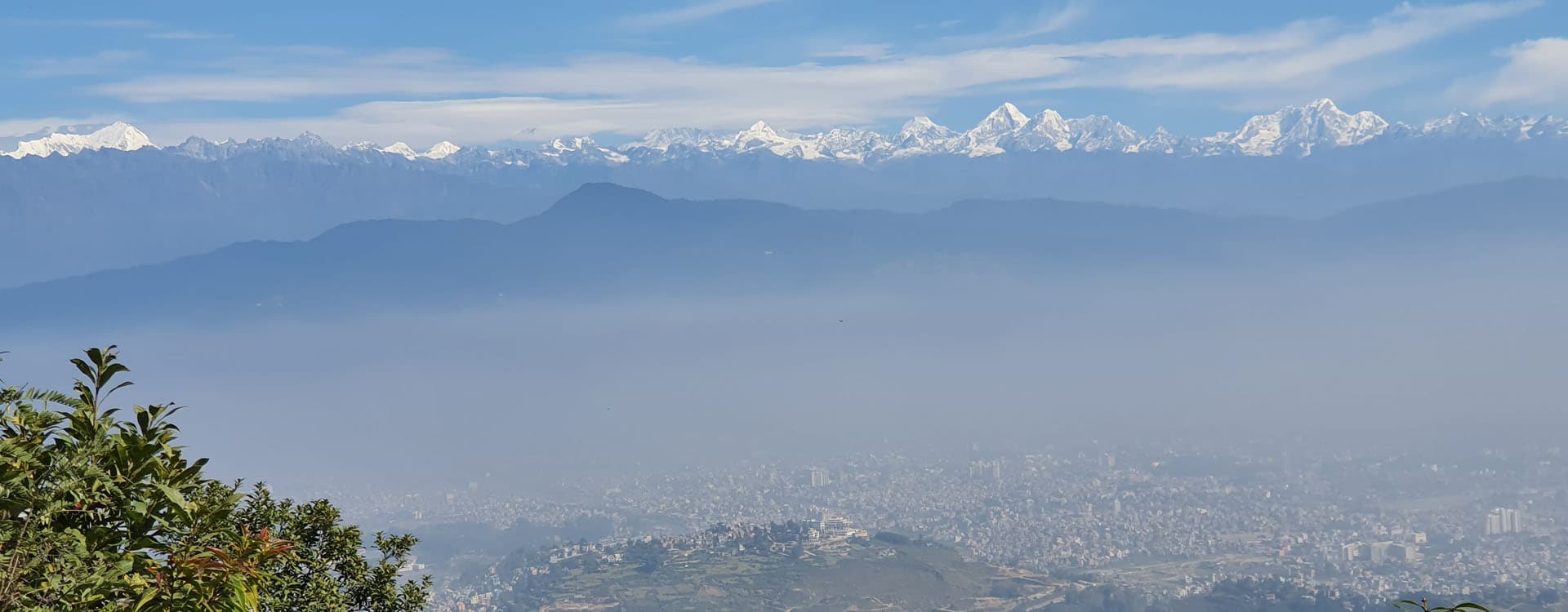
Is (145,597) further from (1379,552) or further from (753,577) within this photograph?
(1379,552)

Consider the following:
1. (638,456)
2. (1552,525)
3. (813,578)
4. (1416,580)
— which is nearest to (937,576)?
(813,578)

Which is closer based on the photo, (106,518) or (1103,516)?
(106,518)

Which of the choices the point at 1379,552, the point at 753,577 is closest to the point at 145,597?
the point at 753,577

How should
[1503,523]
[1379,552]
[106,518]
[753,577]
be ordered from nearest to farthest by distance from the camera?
[106,518] < [753,577] < [1379,552] < [1503,523]

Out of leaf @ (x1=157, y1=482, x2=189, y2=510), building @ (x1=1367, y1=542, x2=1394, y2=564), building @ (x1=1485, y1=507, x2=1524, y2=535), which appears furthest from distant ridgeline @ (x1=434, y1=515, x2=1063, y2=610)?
leaf @ (x1=157, y1=482, x2=189, y2=510)

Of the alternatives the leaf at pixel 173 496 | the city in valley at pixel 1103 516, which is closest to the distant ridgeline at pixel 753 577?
the city in valley at pixel 1103 516

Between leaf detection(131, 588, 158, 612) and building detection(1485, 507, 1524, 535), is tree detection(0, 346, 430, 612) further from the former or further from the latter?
building detection(1485, 507, 1524, 535)

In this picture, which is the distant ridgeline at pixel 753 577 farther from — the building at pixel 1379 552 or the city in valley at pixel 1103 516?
the building at pixel 1379 552

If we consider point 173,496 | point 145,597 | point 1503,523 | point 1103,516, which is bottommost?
point 1503,523

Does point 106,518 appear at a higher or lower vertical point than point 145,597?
higher
